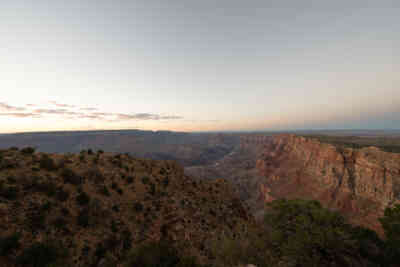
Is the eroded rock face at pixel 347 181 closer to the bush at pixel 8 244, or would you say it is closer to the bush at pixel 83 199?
the bush at pixel 83 199

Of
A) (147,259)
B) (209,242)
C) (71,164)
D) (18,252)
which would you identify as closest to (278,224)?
(209,242)

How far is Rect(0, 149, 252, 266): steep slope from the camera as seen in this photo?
19.6ft

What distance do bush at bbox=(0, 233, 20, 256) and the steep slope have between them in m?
0.05

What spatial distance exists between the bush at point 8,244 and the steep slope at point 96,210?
5cm

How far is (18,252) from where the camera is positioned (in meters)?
4.93

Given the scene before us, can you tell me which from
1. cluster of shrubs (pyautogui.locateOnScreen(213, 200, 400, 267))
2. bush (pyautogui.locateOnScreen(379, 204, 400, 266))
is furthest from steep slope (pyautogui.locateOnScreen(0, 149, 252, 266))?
bush (pyautogui.locateOnScreen(379, 204, 400, 266))

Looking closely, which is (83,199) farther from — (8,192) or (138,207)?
(138,207)

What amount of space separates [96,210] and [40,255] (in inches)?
135

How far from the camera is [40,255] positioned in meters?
4.95

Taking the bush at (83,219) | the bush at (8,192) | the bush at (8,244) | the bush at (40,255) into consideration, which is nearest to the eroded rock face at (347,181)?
the bush at (83,219)

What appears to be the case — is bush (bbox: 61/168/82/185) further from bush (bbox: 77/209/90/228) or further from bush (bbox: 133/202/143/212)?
bush (bbox: 133/202/143/212)

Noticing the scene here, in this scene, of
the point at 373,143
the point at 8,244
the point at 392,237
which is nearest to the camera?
the point at 8,244

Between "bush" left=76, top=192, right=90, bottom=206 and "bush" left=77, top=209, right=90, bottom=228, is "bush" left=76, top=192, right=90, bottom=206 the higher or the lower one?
the higher one

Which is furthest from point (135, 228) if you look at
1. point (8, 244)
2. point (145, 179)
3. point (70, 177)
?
point (145, 179)
